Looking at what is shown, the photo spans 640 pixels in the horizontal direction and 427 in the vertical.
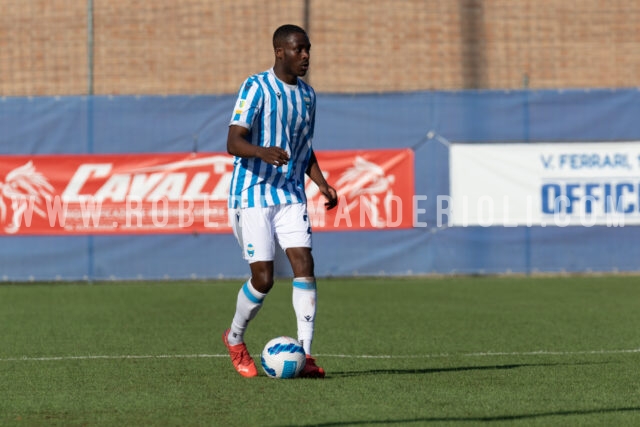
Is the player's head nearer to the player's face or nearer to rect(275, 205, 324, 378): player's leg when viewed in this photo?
the player's face

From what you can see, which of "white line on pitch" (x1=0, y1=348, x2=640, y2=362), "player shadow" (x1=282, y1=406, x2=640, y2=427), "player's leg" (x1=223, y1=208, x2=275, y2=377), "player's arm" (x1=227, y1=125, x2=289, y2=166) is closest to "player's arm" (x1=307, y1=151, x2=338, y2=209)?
"player's leg" (x1=223, y1=208, x2=275, y2=377)

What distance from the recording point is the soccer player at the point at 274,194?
7844mm

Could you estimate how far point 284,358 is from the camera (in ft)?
25.2

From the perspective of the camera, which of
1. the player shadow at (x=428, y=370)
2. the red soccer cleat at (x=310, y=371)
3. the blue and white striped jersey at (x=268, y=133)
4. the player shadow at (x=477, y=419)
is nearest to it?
the player shadow at (x=477, y=419)

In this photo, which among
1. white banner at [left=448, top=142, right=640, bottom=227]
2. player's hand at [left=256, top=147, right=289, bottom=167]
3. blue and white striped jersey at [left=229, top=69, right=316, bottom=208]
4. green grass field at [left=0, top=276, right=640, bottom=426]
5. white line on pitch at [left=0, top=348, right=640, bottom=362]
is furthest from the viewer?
white banner at [left=448, top=142, right=640, bottom=227]

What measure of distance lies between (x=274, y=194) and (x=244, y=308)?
2.42 ft

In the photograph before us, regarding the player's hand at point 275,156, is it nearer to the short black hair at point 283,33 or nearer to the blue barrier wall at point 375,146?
the short black hair at point 283,33

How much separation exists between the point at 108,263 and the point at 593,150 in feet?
21.8

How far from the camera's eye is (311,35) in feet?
71.3

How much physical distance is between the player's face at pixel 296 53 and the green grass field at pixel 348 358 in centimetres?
191

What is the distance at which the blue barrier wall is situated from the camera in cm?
1719

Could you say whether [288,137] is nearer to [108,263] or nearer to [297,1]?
[108,263]

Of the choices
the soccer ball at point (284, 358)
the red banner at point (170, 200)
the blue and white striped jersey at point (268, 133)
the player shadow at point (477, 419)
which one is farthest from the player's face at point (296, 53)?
the red banner at point (170, 200)

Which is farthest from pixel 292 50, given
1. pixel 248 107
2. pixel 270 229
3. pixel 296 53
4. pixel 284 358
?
pixel 284 358
